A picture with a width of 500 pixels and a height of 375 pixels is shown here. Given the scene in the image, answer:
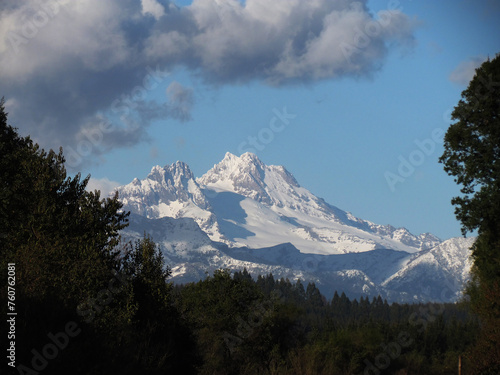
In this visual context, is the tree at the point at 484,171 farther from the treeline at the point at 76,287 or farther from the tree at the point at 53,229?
the tree at the point at 53,229

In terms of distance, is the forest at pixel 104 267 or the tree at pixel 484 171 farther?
the tree at pixel 484 171

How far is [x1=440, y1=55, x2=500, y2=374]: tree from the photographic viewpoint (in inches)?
1443

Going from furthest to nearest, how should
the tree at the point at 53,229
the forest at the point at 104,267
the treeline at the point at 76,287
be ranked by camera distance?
1. the tree at the point at 53,229
2. the forest at the point at 104,267
3. the treeline at the point at 76,287

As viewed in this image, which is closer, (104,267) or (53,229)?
(104,267)

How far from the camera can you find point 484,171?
37.0m

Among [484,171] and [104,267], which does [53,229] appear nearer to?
[104,267]

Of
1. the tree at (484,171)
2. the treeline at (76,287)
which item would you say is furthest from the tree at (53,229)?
the tree at (484,171)

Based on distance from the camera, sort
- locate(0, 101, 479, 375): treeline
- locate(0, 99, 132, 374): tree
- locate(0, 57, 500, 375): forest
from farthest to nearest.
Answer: locate(0, 99, 132, 374): tree
locate(0, 57, 500, 375): forest
locate(0, 101, 479, 375): treeline

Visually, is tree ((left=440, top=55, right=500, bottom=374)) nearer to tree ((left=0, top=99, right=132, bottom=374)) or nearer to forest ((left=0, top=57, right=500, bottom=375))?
forest ((left=0, top=57, right=500, bottom=375))

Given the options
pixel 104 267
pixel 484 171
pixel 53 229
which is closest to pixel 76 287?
pixel 104 267

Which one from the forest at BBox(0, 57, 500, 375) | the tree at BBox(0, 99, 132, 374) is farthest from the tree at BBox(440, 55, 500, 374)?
the tree at BBox(0, 99, 132, 374)

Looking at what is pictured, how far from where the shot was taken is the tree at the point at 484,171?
120 ft

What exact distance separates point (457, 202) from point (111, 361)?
2223cm

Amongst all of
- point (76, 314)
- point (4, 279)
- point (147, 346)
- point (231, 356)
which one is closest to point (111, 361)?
point (76, 314)
